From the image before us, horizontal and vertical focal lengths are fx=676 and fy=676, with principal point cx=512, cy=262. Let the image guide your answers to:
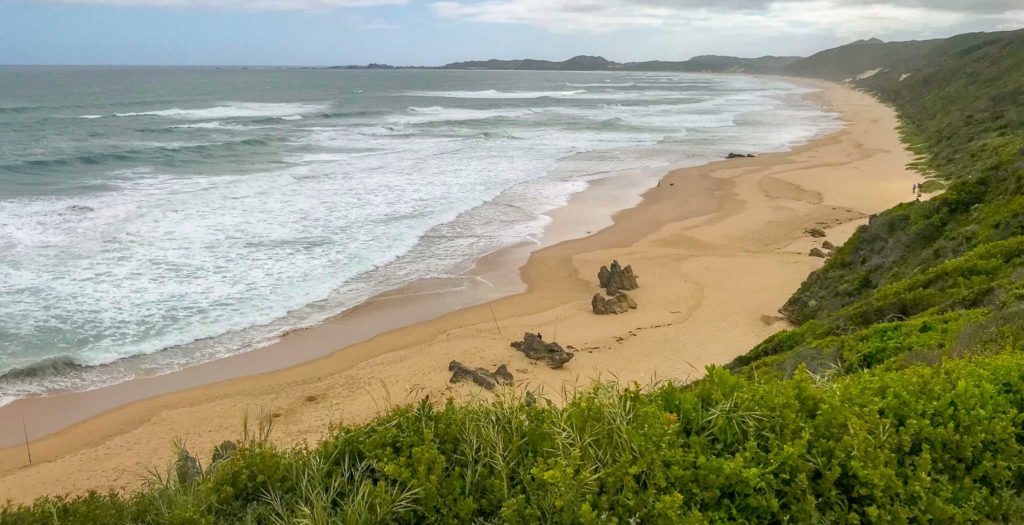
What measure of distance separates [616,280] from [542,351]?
3.40m

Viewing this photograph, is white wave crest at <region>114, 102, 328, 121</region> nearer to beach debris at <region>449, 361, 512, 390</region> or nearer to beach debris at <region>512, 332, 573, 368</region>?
beach debris at <region>512, 332, 573, 368</region>

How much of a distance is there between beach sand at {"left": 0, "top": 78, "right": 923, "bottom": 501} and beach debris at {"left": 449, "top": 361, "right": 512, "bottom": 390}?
21cm

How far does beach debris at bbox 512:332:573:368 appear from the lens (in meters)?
9.98

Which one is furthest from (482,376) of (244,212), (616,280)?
(244,212)

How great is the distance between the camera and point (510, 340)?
10992 millimetres

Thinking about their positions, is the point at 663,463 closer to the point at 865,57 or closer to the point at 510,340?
the point at 510,340

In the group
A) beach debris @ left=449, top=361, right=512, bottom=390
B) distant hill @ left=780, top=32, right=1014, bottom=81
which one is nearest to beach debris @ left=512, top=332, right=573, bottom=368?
beach debris @ left=449, top=361, right=512, bottom=390

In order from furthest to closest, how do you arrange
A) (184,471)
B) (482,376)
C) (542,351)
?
(542,351) < (482,376) < (184,471)

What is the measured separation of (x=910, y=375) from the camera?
3.95m

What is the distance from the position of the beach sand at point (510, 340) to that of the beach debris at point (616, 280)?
8.5 inches

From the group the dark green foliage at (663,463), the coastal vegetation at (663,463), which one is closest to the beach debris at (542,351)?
the coastal vegetation at (663,463)

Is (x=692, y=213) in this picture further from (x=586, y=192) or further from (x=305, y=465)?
(x=305, y=465)

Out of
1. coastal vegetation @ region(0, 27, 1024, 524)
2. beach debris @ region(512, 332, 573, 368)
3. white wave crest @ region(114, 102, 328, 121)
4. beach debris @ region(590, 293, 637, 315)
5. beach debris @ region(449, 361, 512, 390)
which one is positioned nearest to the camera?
coastal vegetation @ region(0, 27, 1024, 524)

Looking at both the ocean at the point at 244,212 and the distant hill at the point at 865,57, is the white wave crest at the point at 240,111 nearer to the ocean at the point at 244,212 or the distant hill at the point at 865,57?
the ocean at the point at 244,212
